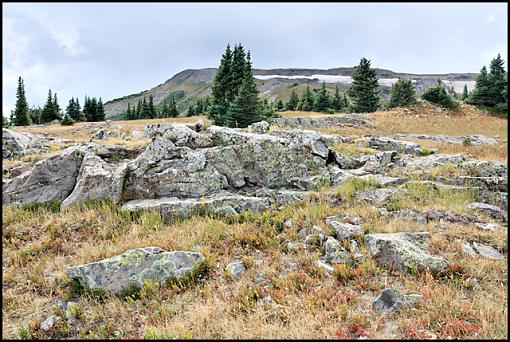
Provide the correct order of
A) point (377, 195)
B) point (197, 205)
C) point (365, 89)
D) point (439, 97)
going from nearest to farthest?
point (197, 205) < point (377, 195) < point (439, 97) < point (365, 89)

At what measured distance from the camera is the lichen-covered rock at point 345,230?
738 centimetres

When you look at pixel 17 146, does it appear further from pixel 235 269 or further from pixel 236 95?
pixel 236 95

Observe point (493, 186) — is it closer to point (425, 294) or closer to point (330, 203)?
point (330, 203)

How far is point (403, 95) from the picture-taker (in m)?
52.1

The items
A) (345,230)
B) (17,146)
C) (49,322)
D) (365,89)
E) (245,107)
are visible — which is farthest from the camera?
(365,89)

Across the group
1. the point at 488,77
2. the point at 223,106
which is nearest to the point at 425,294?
the point at 223,106

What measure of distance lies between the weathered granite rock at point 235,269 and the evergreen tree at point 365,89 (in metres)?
52.2

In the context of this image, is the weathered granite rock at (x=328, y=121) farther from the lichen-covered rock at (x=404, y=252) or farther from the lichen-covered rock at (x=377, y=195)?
the lichen-covered rock at (x=404, y=252)

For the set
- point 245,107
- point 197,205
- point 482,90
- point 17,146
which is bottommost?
point 197,205

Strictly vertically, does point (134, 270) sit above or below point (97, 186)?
below

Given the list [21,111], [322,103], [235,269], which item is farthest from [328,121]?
[21,111]

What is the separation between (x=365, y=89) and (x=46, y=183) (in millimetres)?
52677

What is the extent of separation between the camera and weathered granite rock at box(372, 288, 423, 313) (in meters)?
4.80

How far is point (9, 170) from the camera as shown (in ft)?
44.6
